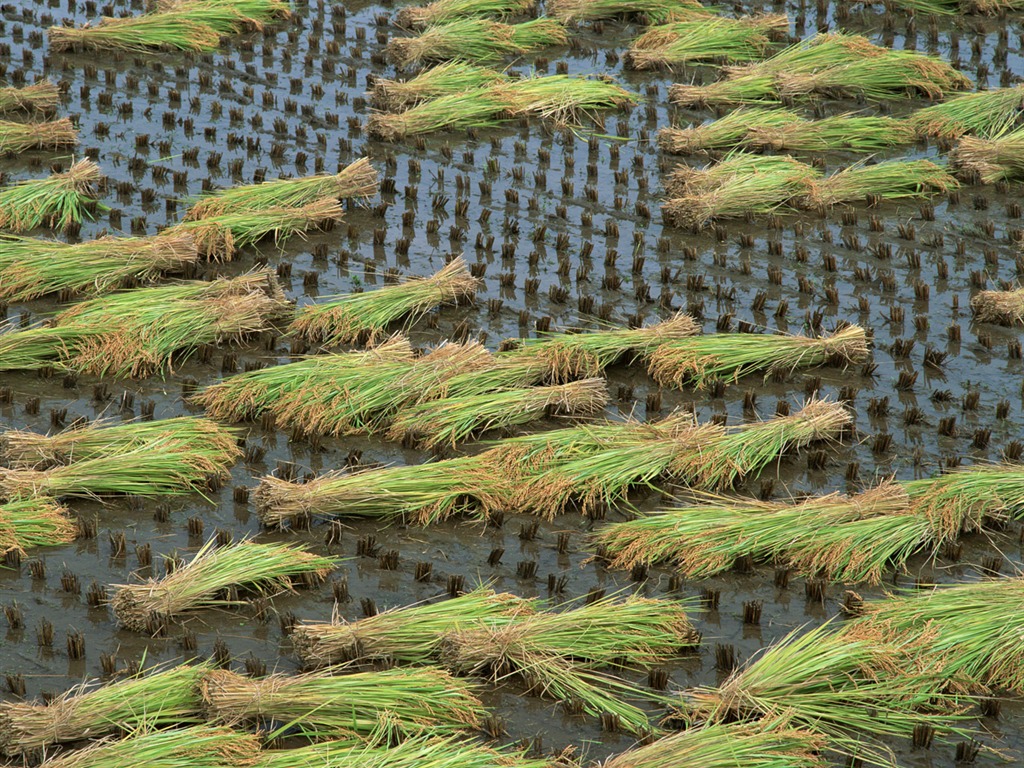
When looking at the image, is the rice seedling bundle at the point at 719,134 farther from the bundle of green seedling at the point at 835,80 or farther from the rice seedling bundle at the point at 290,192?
the rice seedling bundle at the point at 290,192

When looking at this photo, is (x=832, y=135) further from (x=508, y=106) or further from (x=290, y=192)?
(x=290, y=192)

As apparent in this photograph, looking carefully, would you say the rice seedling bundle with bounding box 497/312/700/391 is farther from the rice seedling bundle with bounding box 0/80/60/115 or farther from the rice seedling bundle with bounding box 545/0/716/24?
the rice seedling bundle with bounding box 545/0/716/24

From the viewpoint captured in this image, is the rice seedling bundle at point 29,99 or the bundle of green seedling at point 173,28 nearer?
the rice seedling bundle at point 29,99

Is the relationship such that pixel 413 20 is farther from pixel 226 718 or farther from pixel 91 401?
pixel 226 718

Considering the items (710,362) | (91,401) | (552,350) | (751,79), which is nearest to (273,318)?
(91,401)

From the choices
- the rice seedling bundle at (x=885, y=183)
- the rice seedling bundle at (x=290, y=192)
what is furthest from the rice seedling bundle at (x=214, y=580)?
the rice seedling bundle at (x=885, y=183)

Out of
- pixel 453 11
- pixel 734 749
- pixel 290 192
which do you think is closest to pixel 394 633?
pixel 734 749
